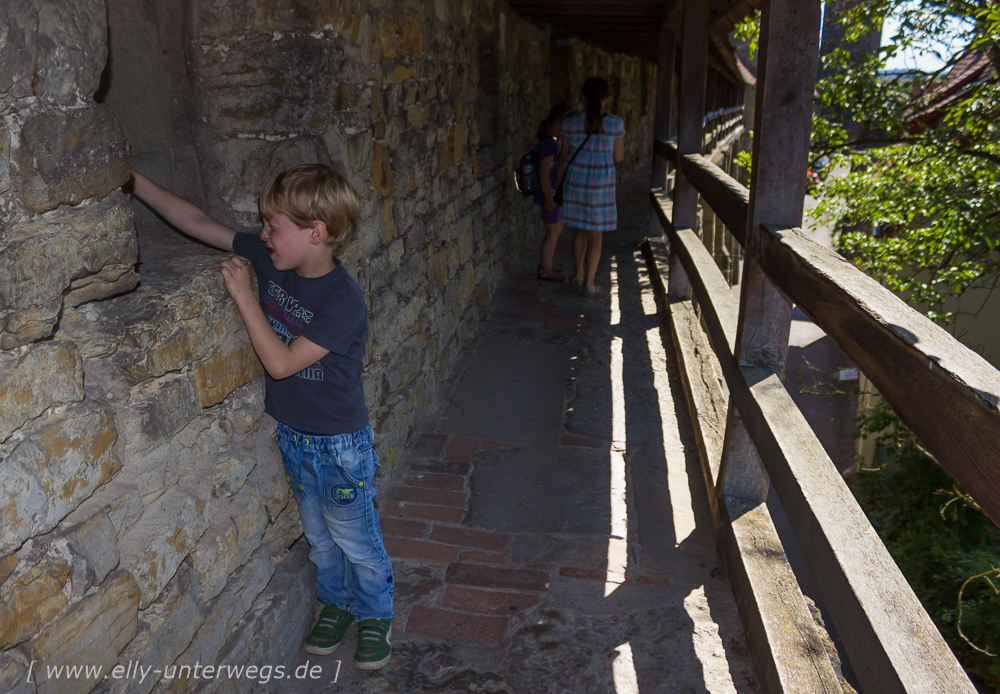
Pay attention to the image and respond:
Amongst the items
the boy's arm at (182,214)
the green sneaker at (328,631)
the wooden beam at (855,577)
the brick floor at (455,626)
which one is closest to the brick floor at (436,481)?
the brick floor at (455,626)

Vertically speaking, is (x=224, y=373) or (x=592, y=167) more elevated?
(x=592, y=167)

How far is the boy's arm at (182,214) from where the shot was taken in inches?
73.2

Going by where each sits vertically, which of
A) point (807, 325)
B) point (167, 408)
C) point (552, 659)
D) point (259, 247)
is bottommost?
point (807, 325)

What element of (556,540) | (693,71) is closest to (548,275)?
(693,71)

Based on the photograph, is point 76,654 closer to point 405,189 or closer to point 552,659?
point 552,659

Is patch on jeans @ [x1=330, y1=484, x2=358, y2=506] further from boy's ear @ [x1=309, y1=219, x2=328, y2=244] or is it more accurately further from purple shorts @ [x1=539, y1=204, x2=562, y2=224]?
purple shorts @ [x1=539, y1=204, x2=562, y2=224]

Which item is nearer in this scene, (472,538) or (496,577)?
(496,577)

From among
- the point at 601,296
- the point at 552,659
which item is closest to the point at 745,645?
the point at 552,659

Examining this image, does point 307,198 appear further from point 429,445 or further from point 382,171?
point 429,445

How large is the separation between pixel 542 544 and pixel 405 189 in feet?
5.00

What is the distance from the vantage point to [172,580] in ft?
5.30

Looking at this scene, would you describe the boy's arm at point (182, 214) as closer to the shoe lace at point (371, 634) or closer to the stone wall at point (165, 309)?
the stone wall at point (165, 309)

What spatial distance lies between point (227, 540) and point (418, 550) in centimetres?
103

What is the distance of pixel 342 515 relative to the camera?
208cm
